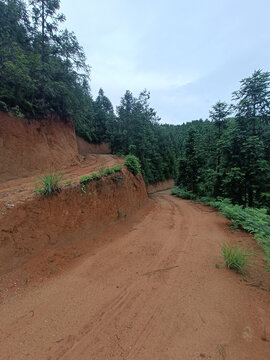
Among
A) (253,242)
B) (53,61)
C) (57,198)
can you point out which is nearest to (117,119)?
(53,61)

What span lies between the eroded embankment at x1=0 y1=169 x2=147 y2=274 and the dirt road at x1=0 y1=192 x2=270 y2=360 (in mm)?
894

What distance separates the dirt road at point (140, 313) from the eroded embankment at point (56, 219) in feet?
2.93

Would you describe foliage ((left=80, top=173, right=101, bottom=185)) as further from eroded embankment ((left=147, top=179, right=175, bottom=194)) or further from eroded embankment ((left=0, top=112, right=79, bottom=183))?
eroded embankment ((left=147, top=179, right=175, bottom=194))

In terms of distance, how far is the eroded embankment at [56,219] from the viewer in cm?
354

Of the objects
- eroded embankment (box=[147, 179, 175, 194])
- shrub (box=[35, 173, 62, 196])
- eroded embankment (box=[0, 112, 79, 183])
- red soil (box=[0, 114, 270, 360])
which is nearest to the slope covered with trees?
red soil (box=[0, 114, 270, 360])

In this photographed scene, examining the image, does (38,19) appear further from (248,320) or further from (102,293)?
(248,320)

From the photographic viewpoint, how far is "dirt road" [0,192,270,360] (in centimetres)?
193

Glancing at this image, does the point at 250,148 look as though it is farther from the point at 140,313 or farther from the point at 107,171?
the point at 140,313

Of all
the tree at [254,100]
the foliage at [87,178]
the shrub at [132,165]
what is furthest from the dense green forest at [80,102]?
the foliage at [87,178]

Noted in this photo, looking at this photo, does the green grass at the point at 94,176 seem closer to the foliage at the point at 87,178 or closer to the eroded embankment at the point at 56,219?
the foliage at the point at 87,178

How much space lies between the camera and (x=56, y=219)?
14.5 ft

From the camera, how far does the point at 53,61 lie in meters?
9.82

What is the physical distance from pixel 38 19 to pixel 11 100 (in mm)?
6136

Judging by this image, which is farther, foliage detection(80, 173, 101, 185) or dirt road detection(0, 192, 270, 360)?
foliage detection(80, 173, 101, 185)
